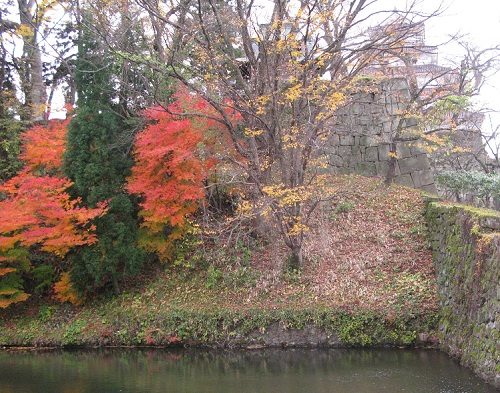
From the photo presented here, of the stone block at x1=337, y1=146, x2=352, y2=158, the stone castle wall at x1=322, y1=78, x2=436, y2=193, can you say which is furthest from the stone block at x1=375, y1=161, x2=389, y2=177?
the stone block at x1=337, y1=146, x2=352, y2=158

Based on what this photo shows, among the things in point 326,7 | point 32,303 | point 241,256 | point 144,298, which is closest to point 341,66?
point 326,7

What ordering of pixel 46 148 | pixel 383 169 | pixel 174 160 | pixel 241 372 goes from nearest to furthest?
pixel 241 372 → pixel 174 160 → pixel 46 148 → pixel 383 169

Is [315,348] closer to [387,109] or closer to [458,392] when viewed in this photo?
[458,392]

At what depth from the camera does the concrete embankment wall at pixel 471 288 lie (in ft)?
26.8

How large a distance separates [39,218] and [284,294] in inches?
255

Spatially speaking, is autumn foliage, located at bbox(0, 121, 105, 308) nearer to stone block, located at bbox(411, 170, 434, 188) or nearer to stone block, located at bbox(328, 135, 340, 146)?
stone block, located at bbox(328, 135, 340, 146)

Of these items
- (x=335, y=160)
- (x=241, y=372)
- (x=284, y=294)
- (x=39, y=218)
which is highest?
(x=335, y=160)

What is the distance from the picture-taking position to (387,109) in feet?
57.8

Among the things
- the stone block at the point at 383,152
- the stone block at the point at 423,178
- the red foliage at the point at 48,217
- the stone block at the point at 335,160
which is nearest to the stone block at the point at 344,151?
the stone block at the point at 335,160

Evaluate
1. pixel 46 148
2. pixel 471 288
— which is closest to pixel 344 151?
pixel 471 288

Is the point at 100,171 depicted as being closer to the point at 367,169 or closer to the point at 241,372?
the point at 241,372

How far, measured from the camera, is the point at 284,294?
12328 millimetres

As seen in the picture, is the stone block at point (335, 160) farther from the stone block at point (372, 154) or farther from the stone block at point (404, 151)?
the stone block at point (404, 151)

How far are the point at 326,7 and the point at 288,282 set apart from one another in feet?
22.0
